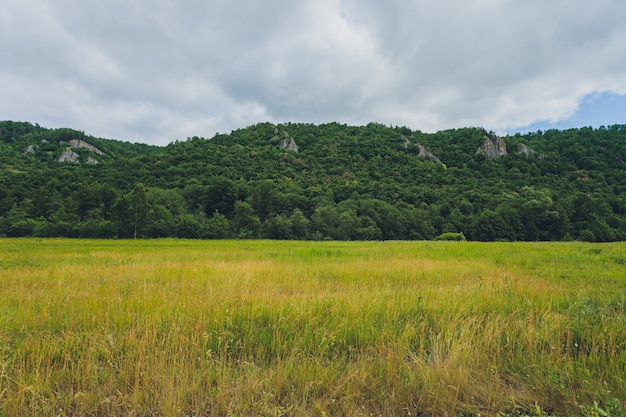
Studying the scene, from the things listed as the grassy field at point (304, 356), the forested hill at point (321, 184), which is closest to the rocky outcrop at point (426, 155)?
the forested hill at point (321, 184)

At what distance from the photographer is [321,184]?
98.2 m

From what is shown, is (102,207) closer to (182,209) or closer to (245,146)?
(182,209)

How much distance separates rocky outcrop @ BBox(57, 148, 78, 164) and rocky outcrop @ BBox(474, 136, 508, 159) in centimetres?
15459

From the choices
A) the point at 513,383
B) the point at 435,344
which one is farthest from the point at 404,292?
the point at 513,383

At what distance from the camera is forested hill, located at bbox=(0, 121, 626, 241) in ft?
190

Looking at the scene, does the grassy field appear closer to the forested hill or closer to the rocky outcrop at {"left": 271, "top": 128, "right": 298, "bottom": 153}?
the forested hill

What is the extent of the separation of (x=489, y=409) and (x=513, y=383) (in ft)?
2.26

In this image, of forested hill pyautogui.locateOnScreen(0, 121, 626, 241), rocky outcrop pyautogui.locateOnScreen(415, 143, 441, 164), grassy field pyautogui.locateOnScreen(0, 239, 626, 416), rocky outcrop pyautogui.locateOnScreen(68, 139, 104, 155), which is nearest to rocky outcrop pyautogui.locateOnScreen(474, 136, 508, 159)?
forested hill pyautogui.locateOnScreen(0, 121, 626, 241)

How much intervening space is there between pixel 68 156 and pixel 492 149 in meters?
165

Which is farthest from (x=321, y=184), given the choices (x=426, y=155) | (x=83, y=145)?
(x=83, y=145)

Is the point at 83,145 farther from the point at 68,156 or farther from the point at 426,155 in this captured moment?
the point at 426,155

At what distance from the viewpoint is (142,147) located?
136 meters

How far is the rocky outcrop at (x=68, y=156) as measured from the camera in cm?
10512

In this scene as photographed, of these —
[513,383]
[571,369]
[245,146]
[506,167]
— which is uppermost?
[245,146]
